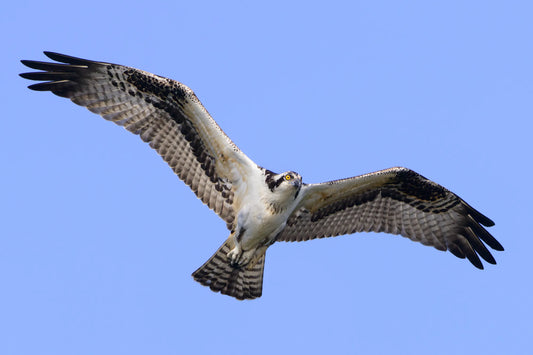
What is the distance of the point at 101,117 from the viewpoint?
13953mm

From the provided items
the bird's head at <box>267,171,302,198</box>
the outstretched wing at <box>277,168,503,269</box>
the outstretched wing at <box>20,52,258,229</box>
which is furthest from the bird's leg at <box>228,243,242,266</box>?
the bird's head at <box>267,171,302,198</box>

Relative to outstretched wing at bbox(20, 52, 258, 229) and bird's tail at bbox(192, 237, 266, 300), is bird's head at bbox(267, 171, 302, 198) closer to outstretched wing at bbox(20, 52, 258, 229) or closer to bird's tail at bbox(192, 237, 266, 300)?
outstretched wing at bbox(20, 52, 258, 229)

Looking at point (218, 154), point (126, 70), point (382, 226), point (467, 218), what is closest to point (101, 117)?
point (126, 70)

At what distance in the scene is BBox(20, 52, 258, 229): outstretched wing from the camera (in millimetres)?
13852

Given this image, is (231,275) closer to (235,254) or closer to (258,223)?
(235,254)

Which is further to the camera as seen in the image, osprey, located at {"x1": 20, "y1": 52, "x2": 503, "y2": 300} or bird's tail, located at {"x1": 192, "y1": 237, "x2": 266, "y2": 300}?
bird's tail, located at {"x1": 192, "y1": 237, "x2": 266, "y2": 300}

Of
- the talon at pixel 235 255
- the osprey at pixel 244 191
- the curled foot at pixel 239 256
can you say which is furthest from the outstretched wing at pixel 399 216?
the talon at pixel 235 255

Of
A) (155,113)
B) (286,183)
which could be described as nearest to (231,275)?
(286,183)

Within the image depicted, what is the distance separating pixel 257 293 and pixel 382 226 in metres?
2.35

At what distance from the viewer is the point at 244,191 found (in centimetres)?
1401

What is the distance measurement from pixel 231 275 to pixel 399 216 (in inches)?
116

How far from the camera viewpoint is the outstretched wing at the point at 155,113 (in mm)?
13852

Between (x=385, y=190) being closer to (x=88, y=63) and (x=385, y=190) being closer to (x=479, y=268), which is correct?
(x=479, y=268)

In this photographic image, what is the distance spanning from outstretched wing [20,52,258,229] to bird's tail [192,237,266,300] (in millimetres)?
599
